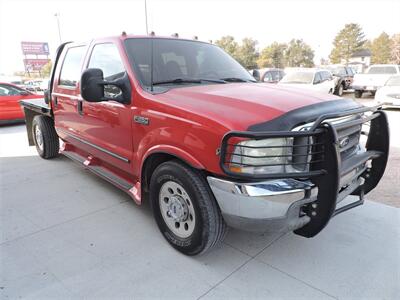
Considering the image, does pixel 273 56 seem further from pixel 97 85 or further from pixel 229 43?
pixel 97 85

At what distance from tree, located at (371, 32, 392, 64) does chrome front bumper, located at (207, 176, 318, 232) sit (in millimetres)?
70077

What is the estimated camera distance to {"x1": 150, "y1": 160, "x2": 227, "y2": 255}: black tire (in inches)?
95.8

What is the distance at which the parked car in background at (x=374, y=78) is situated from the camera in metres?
15.0

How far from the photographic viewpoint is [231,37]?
6638 centimetres

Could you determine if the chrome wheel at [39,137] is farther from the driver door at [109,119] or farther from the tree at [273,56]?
the tree at [273,56]

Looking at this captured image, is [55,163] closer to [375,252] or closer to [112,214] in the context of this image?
[112,214]

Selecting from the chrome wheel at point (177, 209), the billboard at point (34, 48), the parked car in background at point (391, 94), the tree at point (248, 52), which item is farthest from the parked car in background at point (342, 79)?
the billboard at point (34, 48)

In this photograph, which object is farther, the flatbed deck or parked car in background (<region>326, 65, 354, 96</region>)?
parked car in background (<region>326, 65, 354, 96</region>)

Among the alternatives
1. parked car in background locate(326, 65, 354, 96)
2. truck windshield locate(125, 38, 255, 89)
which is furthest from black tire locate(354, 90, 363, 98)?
truck windshield locate(125, 38, 255, 89)

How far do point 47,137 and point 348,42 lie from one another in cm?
6761

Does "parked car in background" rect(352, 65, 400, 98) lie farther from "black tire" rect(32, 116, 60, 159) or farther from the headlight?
the headlight

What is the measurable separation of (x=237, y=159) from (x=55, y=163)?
4368 millimetres

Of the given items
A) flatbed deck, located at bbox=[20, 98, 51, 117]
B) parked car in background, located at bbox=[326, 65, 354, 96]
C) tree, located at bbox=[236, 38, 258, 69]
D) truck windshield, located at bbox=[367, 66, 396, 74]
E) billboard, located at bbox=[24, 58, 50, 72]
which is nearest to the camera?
flatbed deck, located at bbox=[20, 98, 51, 117]

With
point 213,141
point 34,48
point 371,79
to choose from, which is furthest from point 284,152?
point 34,48
